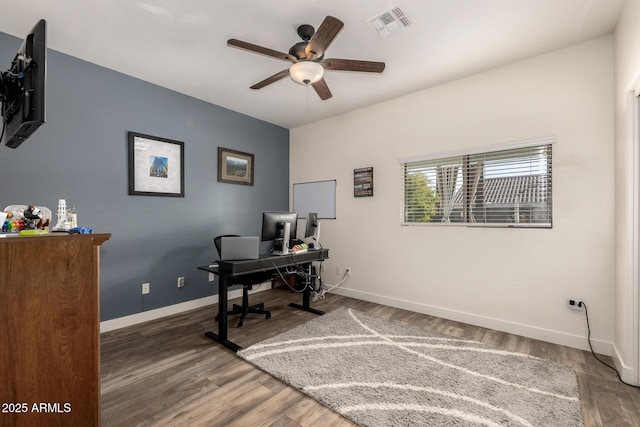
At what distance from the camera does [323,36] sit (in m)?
2.01

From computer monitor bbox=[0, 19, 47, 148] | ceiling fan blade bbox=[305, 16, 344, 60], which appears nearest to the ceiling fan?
ceiling fan blade bbox=[305, 16, 344, 60]

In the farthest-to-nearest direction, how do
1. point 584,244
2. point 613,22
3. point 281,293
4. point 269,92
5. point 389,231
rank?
point 281,293 → point 389,231 → point 269,92 → point 584,244 → point 613,22

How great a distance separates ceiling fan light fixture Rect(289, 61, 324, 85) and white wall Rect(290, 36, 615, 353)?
5.88ft

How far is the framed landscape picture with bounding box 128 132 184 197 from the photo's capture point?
3.15 meters

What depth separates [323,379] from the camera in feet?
6.77

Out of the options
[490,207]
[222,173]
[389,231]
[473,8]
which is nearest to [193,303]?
[222,173]

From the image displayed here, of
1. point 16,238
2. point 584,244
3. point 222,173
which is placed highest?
point 222,173

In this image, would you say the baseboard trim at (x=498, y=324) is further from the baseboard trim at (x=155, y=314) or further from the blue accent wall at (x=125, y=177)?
the blue accent wall at (x=125, y=177)

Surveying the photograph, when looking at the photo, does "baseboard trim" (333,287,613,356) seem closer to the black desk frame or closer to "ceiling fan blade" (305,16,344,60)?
the black desk frame

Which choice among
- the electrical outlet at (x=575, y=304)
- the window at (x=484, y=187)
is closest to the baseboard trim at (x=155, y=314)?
the window at (x=484, y=187)

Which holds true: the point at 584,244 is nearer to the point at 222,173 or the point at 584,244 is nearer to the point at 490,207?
the point at 490,207

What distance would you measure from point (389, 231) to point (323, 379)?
2.21m

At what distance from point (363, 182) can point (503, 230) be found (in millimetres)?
1830

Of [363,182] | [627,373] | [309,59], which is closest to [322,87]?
[309,59]
